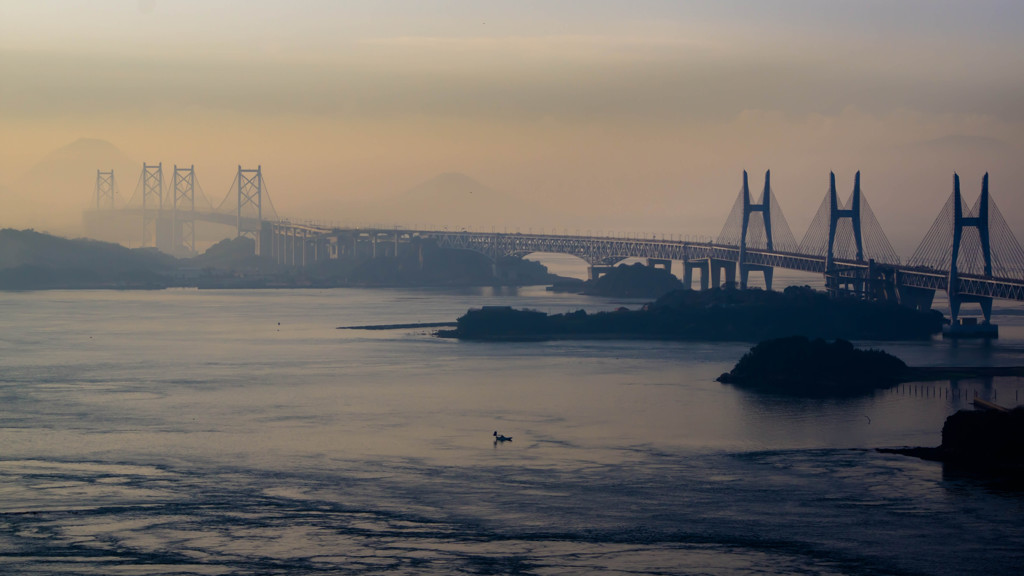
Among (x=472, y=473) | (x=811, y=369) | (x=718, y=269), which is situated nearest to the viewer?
(x=472, y=473)

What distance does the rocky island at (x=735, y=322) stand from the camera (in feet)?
113

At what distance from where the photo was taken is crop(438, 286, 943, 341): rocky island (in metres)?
34.4

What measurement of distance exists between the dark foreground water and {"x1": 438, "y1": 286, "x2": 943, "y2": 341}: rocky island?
6.27 m

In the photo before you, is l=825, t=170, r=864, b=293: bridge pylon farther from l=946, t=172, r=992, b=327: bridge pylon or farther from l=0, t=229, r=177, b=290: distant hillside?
l=0, t=229, r=177, b=290: distant hillside

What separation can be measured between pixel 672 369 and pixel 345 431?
10.1 m

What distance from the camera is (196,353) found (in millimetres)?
29812

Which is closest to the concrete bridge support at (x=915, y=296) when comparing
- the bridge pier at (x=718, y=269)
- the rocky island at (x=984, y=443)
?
the bridge pier at (x=718, y=269)

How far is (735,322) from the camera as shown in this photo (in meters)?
34.9

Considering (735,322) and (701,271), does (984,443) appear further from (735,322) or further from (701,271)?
(701,271)

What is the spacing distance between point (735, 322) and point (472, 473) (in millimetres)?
21123

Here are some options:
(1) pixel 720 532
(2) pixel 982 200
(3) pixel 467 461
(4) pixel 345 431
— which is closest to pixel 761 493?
(1) pixel 720 532

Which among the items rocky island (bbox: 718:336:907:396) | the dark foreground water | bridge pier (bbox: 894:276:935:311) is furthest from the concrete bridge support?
rocky island (bbox: 718:336:907:396)

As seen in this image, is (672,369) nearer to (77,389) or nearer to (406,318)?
(77,389)

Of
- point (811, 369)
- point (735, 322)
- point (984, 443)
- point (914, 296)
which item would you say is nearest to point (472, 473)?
point (984, 443)
